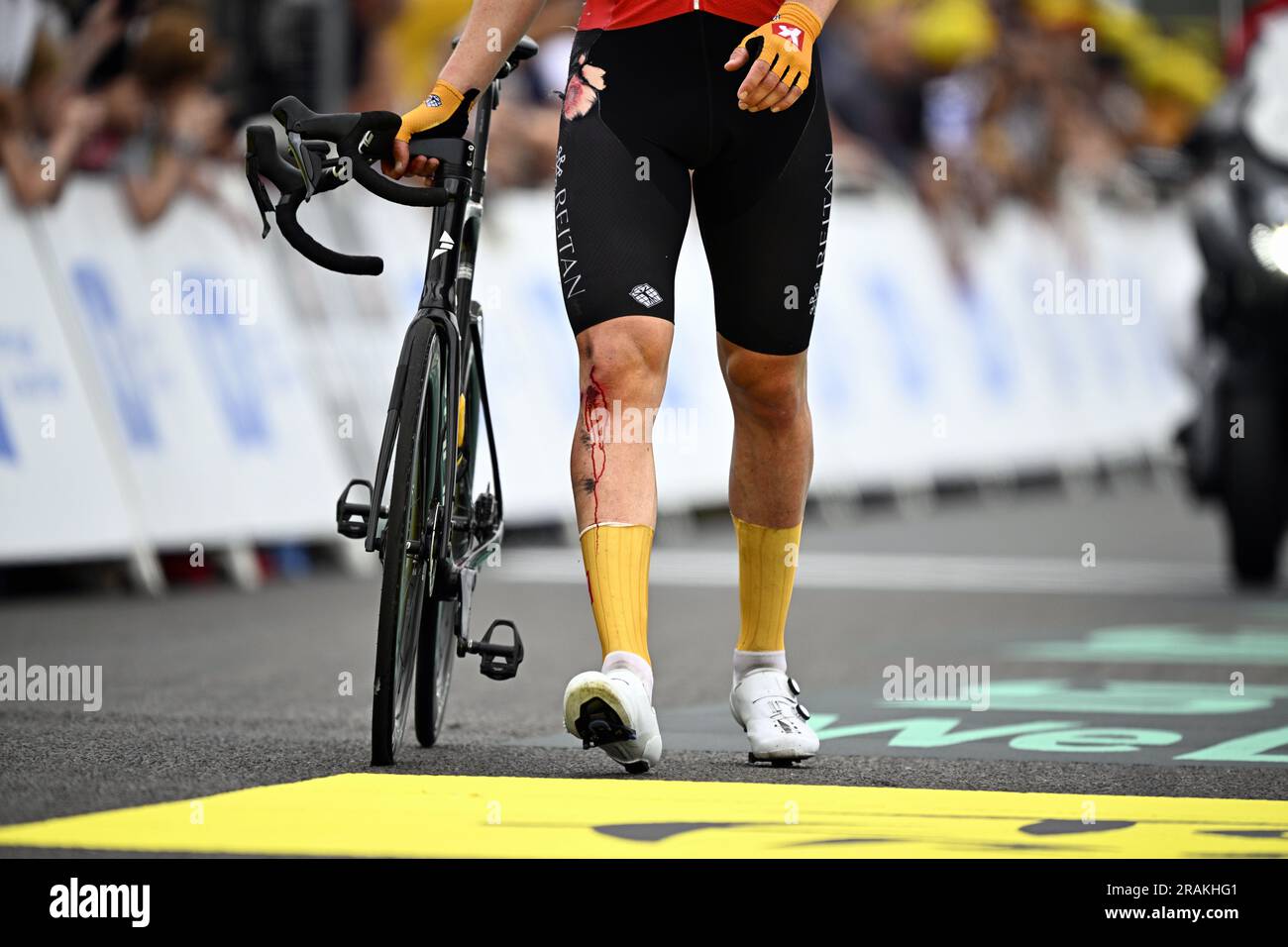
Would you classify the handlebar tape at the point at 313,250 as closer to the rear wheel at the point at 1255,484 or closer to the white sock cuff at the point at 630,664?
the white sock cuff at the point at 630,664

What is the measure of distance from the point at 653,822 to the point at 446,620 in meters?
1.30

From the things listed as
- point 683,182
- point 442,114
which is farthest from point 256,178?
point 683,182

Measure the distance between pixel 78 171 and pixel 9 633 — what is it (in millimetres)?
2824

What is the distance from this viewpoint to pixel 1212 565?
40.9 ft

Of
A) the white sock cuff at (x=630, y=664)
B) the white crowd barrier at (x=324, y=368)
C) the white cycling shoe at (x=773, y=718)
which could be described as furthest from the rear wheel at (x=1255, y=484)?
the white sock cuff at (x=630, y=664)

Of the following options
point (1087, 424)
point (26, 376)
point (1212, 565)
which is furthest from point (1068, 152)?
point (26, 376)

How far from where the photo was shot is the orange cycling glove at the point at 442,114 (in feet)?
17.1

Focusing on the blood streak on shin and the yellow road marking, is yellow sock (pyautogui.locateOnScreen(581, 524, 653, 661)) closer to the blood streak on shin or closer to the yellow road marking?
the blood streak on shin

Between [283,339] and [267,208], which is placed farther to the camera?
[283,339]

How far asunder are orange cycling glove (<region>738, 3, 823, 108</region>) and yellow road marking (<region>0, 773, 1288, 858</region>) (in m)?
1.44

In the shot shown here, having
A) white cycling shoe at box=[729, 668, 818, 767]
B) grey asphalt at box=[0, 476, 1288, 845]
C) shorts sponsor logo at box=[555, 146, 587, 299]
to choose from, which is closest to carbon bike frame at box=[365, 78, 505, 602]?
shorts sponsor logo at box=[555, 146, 587, 299]

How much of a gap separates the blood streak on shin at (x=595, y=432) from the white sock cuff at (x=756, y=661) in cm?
63

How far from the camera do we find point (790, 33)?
5.02 m
